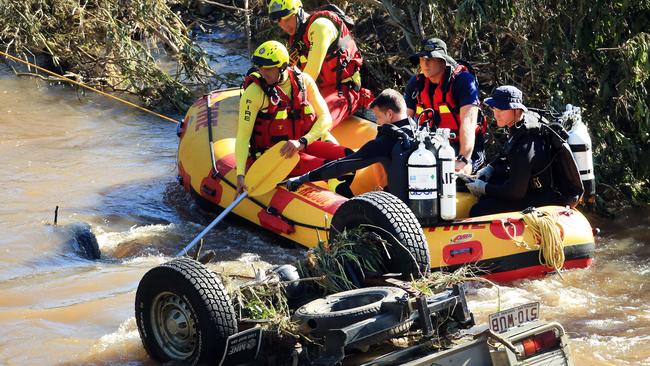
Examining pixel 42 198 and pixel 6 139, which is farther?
pixel 6 139

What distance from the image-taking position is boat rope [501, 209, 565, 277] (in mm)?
6664

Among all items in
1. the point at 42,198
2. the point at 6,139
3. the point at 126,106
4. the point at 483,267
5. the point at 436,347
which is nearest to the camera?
the point at 436,347

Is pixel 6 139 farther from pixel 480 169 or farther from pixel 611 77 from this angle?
pixel 611 77

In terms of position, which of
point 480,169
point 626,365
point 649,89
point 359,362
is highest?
point 649,89

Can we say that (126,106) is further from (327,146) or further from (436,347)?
(436,347)

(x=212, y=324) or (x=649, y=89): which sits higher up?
(x=649, y=89)

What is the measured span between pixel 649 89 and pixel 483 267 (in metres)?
2.77

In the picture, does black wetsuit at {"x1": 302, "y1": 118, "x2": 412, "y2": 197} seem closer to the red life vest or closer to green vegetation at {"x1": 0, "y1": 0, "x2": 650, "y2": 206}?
green vegetation at {"x1": 0, "y1": 0, "x2": 650, "y2": 206}

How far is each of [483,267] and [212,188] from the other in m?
2.87

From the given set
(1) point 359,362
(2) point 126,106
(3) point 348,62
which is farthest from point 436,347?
(2) point 126,106

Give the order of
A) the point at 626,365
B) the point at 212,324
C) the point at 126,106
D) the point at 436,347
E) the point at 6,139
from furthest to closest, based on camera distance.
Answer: the point at 126,106 → the point at 6,139 → the point at 626,365 → the point at 212,324 → the point at 436,347

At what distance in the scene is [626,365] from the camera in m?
5.57

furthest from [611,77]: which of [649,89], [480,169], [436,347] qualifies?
[436,347]

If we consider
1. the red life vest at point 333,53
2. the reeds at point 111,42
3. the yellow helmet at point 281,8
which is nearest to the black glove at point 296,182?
the red life vest at point 333,53
